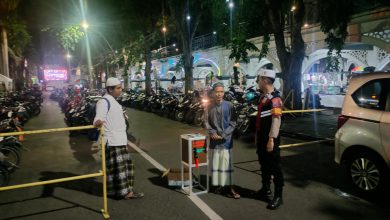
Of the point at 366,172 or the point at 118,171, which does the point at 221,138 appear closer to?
the point at 118,171

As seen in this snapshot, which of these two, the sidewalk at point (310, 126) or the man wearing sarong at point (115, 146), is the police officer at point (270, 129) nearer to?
the man wearing sarong at point (115, 146)

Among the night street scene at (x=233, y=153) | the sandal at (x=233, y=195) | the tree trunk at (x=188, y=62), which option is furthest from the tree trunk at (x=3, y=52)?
the sandal at (x=233, y=195)

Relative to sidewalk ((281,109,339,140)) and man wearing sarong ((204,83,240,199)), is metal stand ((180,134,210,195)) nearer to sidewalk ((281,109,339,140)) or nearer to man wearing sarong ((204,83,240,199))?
man wearing sarong ((204,83,240,199))

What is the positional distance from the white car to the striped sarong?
6.32 feet

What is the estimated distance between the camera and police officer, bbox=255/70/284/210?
15.4ft

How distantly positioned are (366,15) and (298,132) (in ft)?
23.4

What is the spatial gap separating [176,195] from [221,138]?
1.21 m

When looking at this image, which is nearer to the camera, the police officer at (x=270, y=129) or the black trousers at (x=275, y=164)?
the police officer at (x=270, y=129)

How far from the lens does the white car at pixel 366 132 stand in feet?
16.4

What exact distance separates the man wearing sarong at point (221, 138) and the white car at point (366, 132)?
1.89m

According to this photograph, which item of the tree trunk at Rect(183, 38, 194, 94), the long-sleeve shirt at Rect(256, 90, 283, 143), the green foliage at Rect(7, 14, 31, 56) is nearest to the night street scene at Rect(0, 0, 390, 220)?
the long-sleeve shirt at Rect(256, 90, 283, 143)

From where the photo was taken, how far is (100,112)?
201 inches

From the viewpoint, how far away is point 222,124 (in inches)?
208

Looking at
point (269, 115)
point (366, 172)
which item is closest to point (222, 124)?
point (269, 115)
